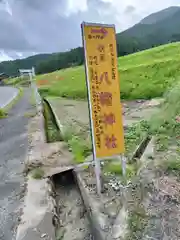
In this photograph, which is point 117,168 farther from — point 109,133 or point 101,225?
point 101,225

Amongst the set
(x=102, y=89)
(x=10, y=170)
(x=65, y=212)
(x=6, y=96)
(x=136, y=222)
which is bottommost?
(x=6, y=96)

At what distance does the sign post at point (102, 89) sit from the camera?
3.93 meters

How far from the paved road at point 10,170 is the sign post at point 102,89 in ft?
4.35

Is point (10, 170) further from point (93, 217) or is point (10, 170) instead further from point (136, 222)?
point (136, 222)

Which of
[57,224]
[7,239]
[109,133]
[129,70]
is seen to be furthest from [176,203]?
[129,70]

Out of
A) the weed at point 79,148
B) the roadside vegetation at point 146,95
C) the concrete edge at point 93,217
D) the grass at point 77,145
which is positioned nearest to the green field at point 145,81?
the roadside vegetation at point 146,95

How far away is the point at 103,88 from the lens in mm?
4062

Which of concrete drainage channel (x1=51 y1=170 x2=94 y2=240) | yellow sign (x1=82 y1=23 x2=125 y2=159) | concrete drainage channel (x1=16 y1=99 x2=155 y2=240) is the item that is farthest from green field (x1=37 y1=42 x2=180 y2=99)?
yellow sign (x1=82 y1=23 x2=125 y2=159)

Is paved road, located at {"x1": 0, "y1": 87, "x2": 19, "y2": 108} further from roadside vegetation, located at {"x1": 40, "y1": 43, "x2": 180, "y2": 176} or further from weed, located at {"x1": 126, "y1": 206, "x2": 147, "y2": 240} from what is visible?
weed, located at {"x1": 126, "y1": 206, "x2": 147, "y2": 240}

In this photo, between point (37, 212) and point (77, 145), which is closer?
point (37, 212)

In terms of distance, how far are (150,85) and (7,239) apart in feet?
44.9

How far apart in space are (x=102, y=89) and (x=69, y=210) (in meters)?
1.93

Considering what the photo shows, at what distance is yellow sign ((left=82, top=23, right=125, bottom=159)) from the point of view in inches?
155

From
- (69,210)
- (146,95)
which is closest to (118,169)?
(69,210)
